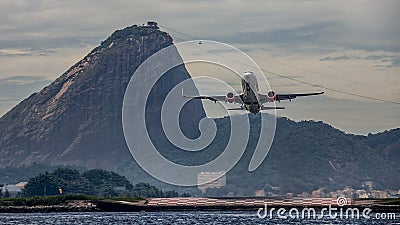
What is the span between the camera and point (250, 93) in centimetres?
12719

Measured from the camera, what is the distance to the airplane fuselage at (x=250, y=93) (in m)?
125

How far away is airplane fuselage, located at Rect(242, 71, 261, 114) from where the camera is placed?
125m

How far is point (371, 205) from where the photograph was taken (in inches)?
6831

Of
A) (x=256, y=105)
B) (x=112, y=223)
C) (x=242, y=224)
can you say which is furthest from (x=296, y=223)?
(x=112, y=223)

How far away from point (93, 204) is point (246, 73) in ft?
264

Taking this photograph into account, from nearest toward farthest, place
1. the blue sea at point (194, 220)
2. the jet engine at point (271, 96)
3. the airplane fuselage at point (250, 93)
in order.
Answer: the airplane fuselage at point (250, 93)
the jet engine at point (271, 96)
the blue sea at point (194, 220)

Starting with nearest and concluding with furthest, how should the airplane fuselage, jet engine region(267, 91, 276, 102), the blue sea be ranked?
the airplane fuselage, jet engine region(267, 91, 276, 102), the blue sea

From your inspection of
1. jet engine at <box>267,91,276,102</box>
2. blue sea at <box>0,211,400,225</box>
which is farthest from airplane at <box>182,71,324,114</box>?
blue sea at <box>0,211,400,225</box>

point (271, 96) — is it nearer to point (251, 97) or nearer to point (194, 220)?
point (251, 97)

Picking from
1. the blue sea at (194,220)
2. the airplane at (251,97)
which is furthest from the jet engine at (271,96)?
the blue sea at (194,220)

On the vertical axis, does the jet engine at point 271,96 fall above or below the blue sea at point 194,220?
above

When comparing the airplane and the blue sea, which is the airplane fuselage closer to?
the airplane

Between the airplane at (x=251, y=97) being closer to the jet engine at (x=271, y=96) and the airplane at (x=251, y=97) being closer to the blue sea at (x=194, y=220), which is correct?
the jet engine at (x=271, y=96)

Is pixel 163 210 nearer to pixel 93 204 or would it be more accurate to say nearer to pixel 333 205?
pixel 93 204
